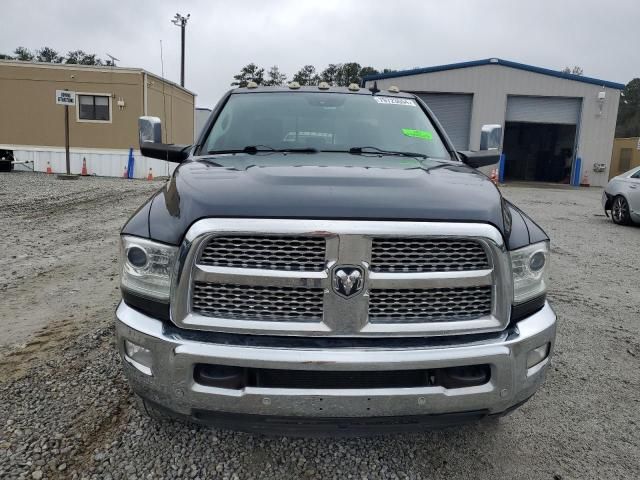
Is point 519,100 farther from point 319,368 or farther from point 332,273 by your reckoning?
point 319,368

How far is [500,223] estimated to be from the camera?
2.06 metres

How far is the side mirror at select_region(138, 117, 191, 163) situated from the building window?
20619 mm

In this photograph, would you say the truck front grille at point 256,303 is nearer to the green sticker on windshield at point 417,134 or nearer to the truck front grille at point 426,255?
the truck front grille at point 426,255

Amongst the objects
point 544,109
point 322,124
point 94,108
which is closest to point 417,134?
point 322,124

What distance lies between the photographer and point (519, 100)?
84.7 feet

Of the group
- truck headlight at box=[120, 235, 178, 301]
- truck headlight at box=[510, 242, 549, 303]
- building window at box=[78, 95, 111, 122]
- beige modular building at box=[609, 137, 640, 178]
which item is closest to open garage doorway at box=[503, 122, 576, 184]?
beige modular building at box=[609, 137, 640, 178]

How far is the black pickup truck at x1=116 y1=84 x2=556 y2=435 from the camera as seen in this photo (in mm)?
1903

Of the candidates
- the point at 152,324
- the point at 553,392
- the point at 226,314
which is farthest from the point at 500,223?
the point at 553,392

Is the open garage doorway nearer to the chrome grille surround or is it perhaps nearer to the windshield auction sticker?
the windshield auction sticker

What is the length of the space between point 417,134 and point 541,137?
103 ft

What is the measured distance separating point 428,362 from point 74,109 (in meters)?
24.0

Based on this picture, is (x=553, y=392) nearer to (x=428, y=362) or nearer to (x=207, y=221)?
(x=428, y=362)

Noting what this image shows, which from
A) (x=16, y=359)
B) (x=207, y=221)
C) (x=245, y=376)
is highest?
(x=207, y=221)

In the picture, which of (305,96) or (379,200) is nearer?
(379,200)
